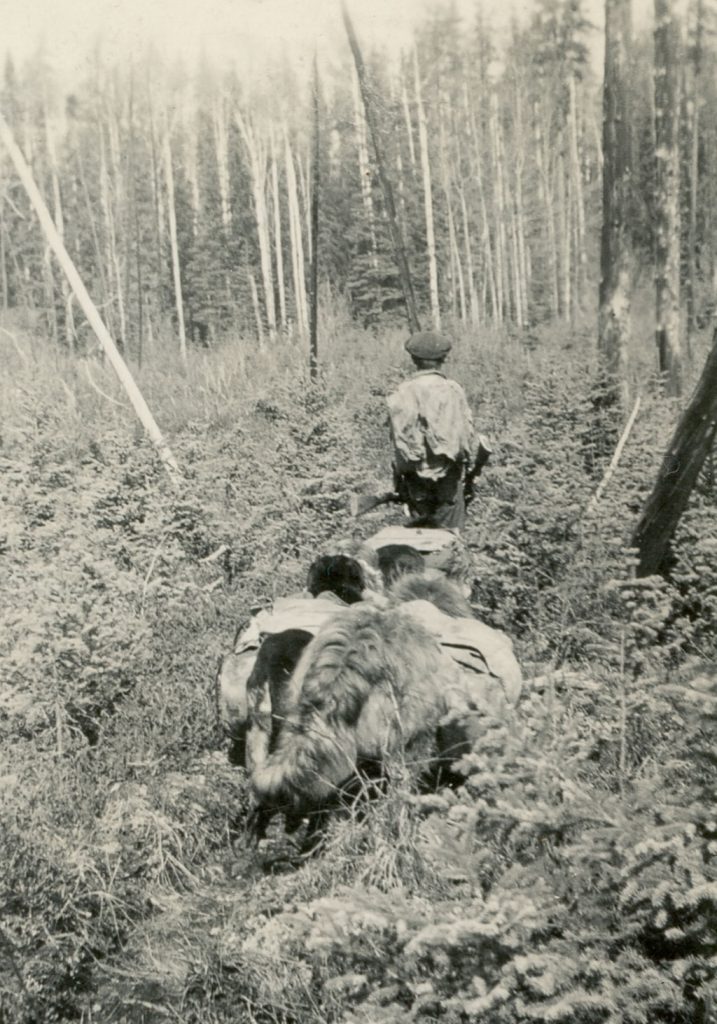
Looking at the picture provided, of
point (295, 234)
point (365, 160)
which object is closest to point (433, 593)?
point (295, 234)

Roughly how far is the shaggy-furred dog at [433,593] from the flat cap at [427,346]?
2175mm

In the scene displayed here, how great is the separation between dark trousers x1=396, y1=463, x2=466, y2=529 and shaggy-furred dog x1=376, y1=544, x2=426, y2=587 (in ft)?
3.62

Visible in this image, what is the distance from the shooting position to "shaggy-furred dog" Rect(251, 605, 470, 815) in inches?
117

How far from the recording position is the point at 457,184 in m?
36.2

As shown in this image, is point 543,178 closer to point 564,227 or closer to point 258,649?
point 564,227

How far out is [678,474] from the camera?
179 inches

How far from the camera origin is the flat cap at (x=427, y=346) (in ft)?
19.5

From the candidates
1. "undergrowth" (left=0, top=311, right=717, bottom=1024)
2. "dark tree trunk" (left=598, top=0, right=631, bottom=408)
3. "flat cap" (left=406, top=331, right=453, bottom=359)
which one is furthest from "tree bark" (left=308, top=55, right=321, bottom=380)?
"flat cap" (left=406, top=331, right=453, bottom=359)

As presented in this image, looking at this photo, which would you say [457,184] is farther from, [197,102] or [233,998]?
[233,998]

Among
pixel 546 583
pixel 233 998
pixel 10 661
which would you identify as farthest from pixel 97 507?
pixel 233 998

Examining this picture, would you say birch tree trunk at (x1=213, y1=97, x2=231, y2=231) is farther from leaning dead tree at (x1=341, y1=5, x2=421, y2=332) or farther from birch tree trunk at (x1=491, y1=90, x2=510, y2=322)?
leaning dead tree at (x1=341, y1=5, x2=421, y2=332)

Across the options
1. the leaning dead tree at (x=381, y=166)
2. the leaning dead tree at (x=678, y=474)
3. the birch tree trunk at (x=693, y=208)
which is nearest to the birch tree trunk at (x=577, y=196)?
the birch tree trunk at (x=693, y=208)

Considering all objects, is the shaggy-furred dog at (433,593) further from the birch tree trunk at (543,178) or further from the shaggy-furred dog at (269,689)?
the birch tree trunk at (543,178)

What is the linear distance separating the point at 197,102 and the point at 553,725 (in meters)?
42.4
